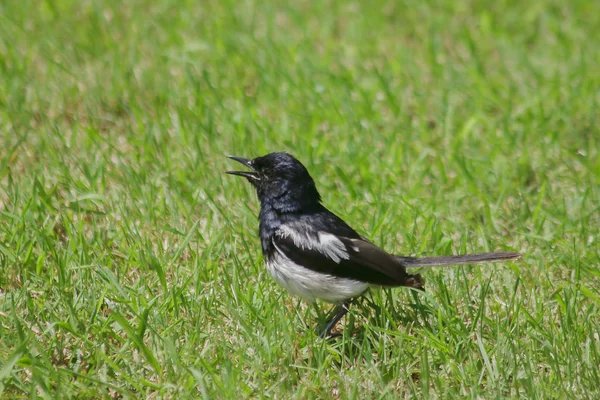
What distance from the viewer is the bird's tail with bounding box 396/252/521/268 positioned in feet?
15.9

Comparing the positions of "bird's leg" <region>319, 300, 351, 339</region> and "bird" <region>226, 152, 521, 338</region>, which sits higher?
"bird" <region>226, 152, 521, 338</region>

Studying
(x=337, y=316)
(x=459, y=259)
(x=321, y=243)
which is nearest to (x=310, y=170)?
(x=321, y=243)

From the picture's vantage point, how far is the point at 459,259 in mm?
4852

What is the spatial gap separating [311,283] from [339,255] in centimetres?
24

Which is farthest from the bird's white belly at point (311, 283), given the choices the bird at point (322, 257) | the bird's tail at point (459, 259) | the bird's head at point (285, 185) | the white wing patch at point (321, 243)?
the bird's head at point (285, 185)

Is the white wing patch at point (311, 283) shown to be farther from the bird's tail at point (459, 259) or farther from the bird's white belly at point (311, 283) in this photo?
the bird's tail at point (459, 259)

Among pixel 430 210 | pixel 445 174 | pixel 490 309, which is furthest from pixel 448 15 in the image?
pixel 490 309

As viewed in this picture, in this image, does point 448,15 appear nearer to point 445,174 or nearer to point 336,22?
point 336,22

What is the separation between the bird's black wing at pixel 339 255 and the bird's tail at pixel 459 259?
0.11 m

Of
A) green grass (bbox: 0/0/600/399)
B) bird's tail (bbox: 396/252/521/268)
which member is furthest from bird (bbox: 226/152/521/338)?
green grass (bbox: 0/0/600/399)

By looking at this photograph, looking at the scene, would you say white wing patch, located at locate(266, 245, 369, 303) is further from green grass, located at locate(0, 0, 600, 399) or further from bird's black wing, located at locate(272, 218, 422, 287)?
Answer: green grass, located at locate(0, 0, 600, 399)

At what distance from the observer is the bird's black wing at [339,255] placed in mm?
4848

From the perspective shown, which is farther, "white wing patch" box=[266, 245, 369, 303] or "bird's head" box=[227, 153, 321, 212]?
"bird's head" box=[227, 153, 321, 212]

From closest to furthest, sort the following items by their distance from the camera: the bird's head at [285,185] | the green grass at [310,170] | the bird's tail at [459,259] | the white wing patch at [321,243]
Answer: the green grass at [310,170] → the bird's tail at [459,259] → the white wing patch at [321,243] → the bird's head at [285,185]
